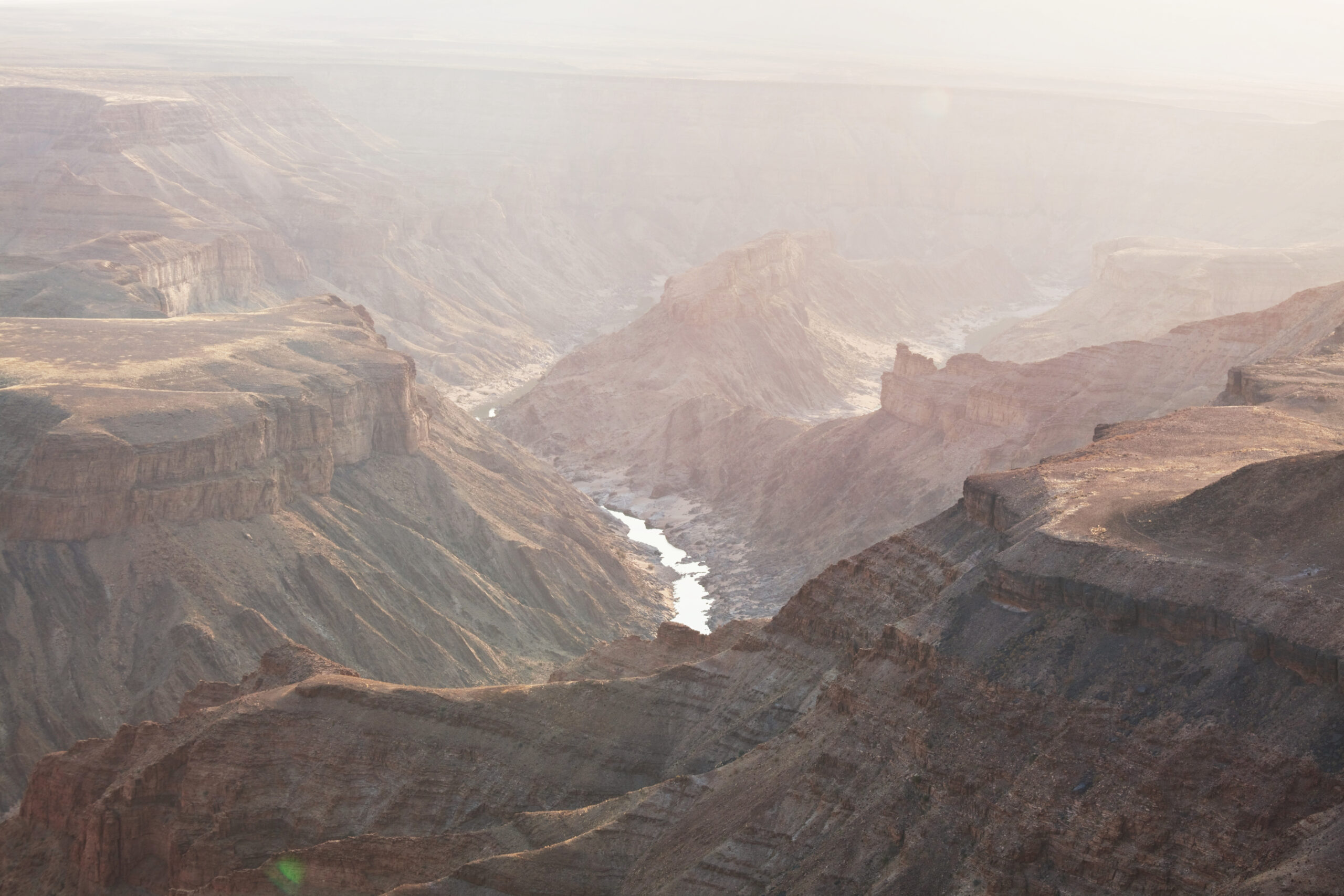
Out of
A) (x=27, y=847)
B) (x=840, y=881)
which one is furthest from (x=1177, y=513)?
(x=27, y=847)

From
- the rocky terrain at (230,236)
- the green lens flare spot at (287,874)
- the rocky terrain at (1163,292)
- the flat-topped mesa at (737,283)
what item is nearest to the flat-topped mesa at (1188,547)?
the green lens flare spot at (287,874)

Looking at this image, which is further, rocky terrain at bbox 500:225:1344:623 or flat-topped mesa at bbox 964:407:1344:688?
rocky terrain at bbox 500:225:1344:623

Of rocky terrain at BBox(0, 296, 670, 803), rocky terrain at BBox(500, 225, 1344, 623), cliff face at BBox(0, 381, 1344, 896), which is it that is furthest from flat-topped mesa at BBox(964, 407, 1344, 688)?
rocky terrain at BBox(500, 225, 1344, 623)

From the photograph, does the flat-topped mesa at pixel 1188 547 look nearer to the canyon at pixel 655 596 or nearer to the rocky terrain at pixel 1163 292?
the canyon at pixel 655 596

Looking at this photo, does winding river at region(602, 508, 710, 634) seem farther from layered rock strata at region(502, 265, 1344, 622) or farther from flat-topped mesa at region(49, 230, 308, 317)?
flat-topped mesa at region(49, 230, 308, 317)

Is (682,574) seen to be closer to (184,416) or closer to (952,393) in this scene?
(952,393)
